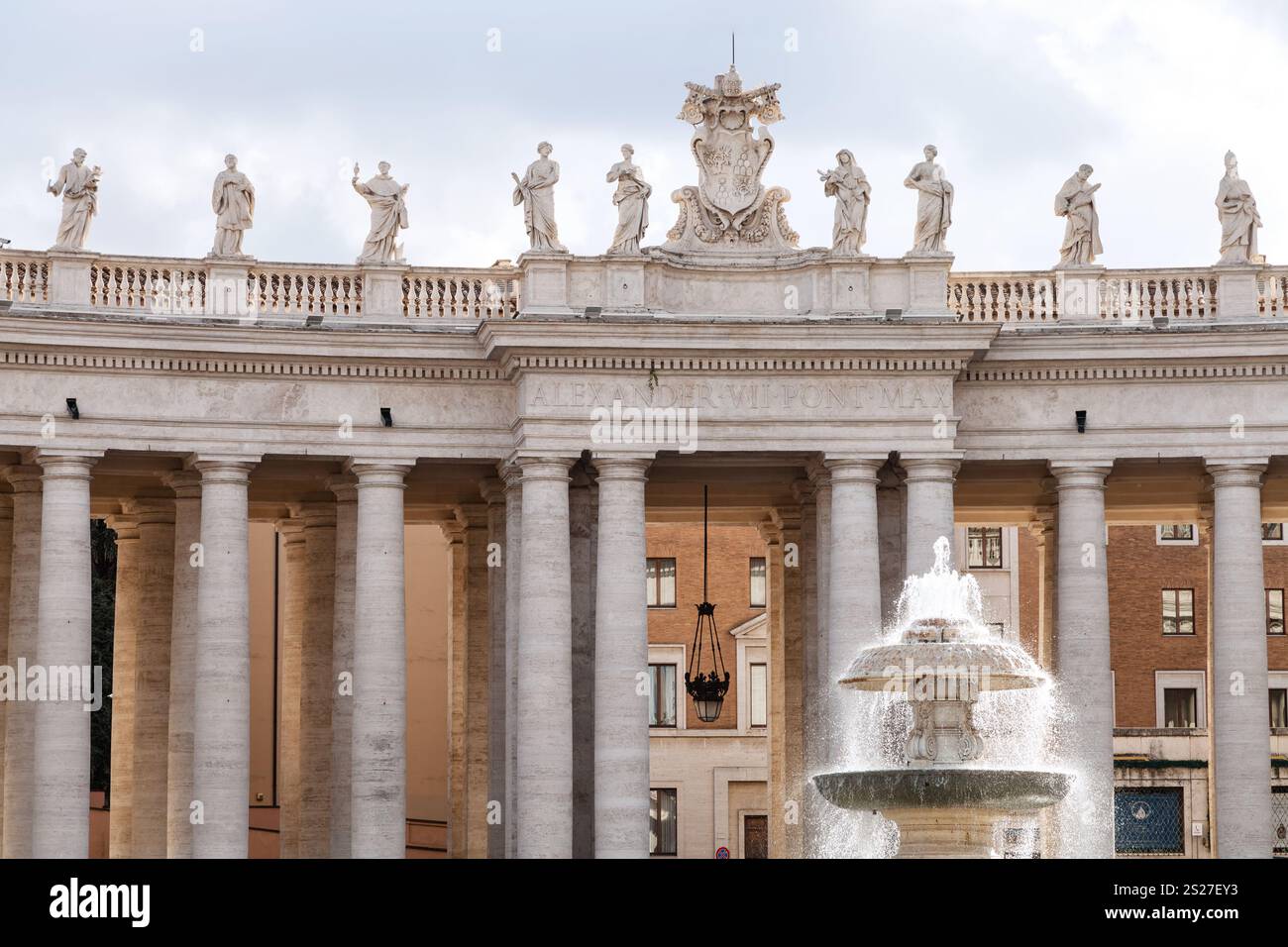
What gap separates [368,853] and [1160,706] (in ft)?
148

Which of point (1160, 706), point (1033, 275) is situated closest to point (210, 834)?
point (1033, 275)

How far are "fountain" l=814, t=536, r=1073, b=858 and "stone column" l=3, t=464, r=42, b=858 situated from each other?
19.4m

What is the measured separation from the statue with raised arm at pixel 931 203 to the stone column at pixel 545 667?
8933mm

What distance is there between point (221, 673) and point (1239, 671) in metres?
21.0

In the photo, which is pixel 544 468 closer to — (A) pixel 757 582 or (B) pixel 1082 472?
(B) pixel 1082 472

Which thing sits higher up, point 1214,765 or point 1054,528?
point 1054,528

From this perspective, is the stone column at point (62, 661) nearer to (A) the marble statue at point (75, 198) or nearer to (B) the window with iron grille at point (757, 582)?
(A) the marble statue at point (75, 198)

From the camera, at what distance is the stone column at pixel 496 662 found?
55.0 meters

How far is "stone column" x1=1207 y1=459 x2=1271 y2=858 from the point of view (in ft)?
173

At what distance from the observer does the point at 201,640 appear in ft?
171

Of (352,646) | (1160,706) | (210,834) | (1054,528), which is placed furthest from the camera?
(1160,706)

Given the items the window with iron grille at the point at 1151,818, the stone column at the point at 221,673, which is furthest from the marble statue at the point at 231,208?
the window with iron grille at the point at 1151,818

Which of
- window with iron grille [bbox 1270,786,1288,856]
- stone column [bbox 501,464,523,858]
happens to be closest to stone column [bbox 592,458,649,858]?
stone column [bbox 501,464,523,858]
